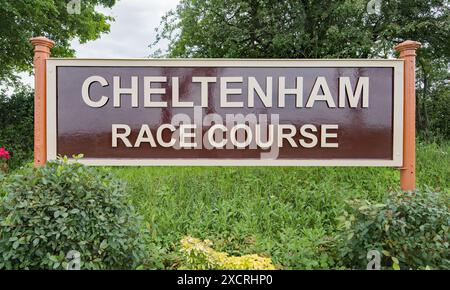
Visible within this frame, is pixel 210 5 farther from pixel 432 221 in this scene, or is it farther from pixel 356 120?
pixel 432 221

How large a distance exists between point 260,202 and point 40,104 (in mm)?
2121

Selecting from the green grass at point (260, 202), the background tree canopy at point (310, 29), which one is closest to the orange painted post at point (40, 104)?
the green grass at point (260, 202)

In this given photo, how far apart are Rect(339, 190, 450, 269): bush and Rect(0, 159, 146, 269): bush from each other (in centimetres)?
147

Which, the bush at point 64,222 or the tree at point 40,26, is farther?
the tree at point 40,26

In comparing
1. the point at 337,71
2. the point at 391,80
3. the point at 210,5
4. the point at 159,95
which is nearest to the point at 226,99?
the point at 159,95

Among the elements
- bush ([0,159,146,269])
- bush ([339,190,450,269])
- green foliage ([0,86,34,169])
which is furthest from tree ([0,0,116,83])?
bush ([339,190,450,269])

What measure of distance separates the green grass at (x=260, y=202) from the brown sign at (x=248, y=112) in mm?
605

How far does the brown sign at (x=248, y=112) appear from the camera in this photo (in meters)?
2.99

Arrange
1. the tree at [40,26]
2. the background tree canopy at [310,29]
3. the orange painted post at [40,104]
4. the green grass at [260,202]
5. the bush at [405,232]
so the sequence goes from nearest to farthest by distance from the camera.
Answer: the bush at [405,232], the orange painted post at [40,104], the green grass at [260,202], the background tree canopy at [310,29], the tree at [40,26]

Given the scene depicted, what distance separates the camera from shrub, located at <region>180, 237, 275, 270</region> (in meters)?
2.40

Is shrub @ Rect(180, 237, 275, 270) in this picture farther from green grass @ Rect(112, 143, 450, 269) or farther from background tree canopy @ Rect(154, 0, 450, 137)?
background tree canopy @ Rect(154, 0, 450, 137)

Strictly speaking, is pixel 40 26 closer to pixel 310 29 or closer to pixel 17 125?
pixel 17 125

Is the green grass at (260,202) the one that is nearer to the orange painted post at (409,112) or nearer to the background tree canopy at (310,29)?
the orange painted post at (409,112)

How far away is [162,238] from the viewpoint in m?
3.17
